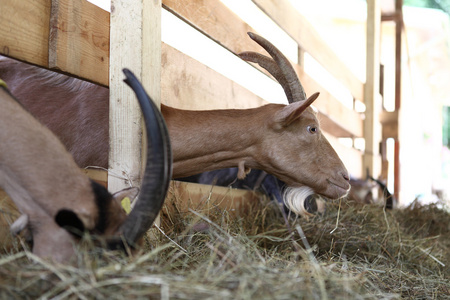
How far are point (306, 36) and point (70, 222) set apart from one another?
4.16 metres

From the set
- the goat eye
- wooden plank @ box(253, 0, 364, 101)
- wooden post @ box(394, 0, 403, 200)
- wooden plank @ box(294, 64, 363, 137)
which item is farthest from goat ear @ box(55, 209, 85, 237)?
wooden post @ box(394, 0, 403, 200)

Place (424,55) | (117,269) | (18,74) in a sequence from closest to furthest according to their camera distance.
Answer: (117,269), (18,74), (424,55)

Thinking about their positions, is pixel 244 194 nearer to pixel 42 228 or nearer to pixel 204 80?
pixel 204 80

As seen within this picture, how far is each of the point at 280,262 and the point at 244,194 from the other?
179cm

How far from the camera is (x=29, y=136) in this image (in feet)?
5.90

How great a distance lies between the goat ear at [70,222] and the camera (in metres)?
1.57

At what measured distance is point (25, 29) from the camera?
7.60 feet

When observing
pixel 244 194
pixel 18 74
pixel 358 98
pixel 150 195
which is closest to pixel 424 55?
pixel 358 98

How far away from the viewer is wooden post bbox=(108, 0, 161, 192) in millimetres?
2428

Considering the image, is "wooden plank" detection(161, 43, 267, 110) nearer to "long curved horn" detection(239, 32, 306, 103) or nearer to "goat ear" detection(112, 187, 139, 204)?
"long curved horn" detection(239, 32, 306, 103)

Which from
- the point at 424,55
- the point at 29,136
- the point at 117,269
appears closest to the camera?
the point at 117,269

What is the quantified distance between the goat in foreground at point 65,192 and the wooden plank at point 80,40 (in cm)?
70

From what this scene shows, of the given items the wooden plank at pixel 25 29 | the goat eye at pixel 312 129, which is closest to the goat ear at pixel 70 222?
the wooden plank at pixel 25 29

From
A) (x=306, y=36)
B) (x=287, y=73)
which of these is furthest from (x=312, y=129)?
(x=306, y=36)
